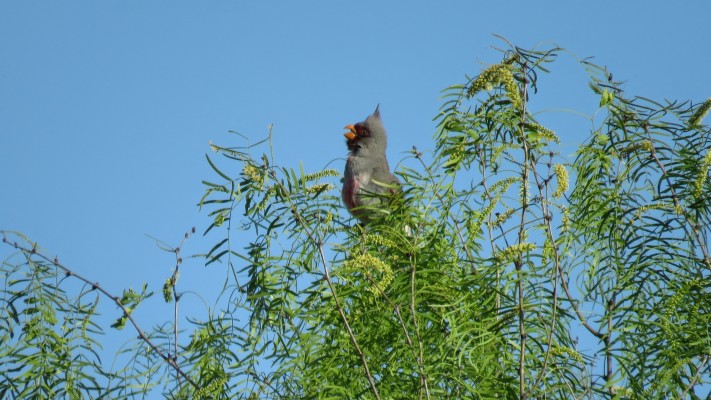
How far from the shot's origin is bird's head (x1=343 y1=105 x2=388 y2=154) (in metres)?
→ 7.16

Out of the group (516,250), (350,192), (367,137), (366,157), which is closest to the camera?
(516,250)

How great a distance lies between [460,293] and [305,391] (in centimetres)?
64

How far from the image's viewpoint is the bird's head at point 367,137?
23.5 feet

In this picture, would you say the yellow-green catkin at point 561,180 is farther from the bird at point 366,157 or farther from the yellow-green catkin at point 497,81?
the bird at point 366,157

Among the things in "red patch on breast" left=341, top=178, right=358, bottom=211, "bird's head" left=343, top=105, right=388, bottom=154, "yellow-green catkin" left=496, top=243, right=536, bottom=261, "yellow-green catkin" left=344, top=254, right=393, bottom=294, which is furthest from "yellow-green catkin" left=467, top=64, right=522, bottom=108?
"bird's head" left=343, top=105, right=388, bottom=154

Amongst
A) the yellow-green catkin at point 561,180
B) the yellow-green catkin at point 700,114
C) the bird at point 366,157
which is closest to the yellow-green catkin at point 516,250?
the yellow-green catkin at point 561,180

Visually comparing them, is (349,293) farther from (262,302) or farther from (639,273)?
(639,273)

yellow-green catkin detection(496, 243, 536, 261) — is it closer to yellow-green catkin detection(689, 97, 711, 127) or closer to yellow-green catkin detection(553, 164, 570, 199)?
yellow-green catkin detection(553, 164, 570, 199)

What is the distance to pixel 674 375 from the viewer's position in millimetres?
3111

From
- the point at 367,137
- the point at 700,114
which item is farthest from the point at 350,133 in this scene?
the point at 700,114

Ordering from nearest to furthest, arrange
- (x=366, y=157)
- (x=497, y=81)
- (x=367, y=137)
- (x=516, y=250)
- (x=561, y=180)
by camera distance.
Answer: (x=516, y=250) → (x=561, y=180) → (x=497, y=81) → (x=366, y=157) → (x=367, y=137)

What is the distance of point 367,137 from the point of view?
721 cm

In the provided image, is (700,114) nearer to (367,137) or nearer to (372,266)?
(372,266)

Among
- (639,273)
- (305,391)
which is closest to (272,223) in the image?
(305,391)
